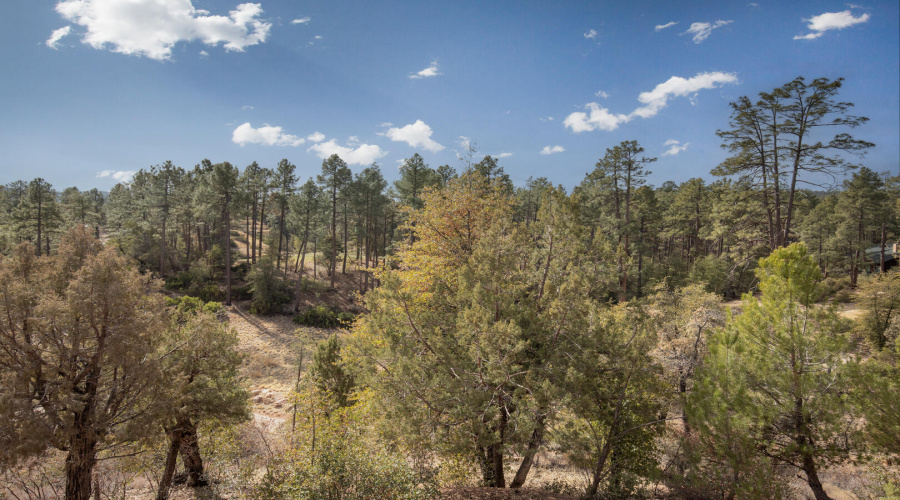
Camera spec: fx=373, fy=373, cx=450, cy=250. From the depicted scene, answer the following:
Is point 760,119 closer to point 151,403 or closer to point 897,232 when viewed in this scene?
point 151,403

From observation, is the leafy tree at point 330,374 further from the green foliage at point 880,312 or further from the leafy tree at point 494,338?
the green foliage at point 880,312

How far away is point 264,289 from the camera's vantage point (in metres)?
28.3

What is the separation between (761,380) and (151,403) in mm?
11938

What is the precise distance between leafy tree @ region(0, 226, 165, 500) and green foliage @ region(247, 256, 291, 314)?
2157 centimetres

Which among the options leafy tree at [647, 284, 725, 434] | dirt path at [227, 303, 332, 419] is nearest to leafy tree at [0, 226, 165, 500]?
dirt path at [227, 303, 332, 419]

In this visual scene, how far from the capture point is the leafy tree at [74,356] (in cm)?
612

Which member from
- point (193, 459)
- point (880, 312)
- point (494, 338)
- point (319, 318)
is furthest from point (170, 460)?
point (880, 312)

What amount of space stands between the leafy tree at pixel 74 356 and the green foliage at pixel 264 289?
21569mm

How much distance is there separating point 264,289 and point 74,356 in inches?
902

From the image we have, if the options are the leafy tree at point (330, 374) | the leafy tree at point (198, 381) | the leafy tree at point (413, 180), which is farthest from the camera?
the leafy tree at point (413, 180)

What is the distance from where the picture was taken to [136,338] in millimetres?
6762

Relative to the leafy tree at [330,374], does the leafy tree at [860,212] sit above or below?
above

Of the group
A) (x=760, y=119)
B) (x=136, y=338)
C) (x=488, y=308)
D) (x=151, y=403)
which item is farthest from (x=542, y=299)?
(x=760, y=119)

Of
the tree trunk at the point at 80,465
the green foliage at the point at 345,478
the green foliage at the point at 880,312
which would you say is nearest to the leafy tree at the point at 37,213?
the tree trunk at the point at 80,465
